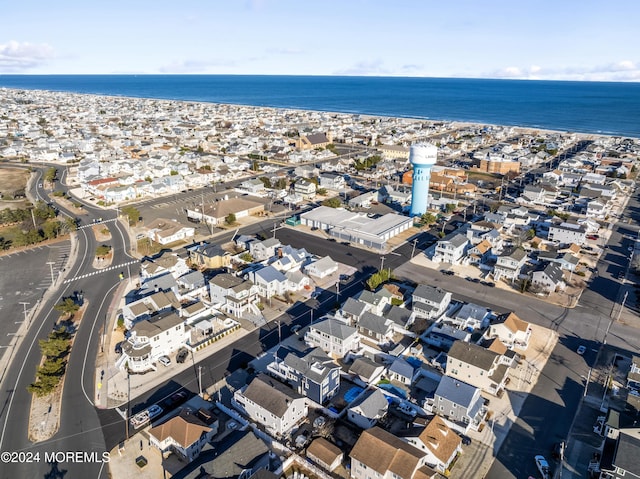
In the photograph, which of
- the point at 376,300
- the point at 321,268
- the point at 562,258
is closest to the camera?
the point at 376,300

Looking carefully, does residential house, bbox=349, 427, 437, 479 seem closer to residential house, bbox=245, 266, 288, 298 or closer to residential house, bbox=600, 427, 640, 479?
residential house, bbox=600, 427, 640, 479

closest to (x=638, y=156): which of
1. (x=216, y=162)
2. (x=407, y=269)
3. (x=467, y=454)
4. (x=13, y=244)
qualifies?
(x=407, y=269)

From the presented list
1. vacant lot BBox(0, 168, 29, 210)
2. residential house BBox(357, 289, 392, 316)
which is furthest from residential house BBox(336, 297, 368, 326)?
vacant lot BBox(0, 168, 29, 210)

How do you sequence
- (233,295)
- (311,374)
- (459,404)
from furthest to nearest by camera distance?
(233,295), (311,374), (459,404)

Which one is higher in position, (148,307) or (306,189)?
(306,189)

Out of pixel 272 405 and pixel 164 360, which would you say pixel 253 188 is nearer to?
pixel 164 360

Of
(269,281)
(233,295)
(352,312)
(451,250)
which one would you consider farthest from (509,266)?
(233,295)

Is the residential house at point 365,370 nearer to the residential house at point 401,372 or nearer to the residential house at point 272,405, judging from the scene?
the residential house at point 401,372
